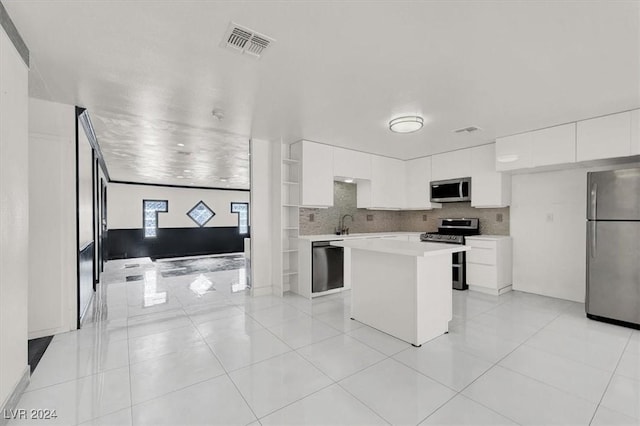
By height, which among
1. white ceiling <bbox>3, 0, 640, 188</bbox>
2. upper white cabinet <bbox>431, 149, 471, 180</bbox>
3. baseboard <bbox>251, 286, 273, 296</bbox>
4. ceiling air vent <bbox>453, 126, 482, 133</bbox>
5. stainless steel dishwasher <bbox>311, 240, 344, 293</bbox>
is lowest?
baseboard <bbox>251, 286, 273, 296</bbox>

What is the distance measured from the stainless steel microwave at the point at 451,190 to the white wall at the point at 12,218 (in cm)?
546

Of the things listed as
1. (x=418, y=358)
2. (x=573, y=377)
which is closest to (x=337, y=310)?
(x=418, y=358)

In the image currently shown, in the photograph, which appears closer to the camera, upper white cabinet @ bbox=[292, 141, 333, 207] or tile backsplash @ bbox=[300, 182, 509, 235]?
upper white cabinet @ bbox=[292, 141, 333, 207]

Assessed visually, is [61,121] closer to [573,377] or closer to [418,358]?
[418,358]

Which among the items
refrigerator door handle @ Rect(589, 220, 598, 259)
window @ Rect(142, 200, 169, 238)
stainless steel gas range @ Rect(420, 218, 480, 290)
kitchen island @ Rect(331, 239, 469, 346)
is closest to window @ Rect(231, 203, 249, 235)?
window @ Rect(142, 200, 169, 238)

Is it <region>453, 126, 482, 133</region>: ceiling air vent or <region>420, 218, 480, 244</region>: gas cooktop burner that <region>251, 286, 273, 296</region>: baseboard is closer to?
<region>420, 218, 480, 244</region>: gas cooktop burner

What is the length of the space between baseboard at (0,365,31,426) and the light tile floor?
54mm

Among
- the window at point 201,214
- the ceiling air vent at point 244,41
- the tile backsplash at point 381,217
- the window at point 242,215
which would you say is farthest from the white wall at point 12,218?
the window at point 242,215

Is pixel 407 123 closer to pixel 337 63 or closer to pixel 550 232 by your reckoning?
pixel 337 63

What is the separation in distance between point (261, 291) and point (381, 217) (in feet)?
10.1

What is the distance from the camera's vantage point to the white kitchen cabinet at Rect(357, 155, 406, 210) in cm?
545

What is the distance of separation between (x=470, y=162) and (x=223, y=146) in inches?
168

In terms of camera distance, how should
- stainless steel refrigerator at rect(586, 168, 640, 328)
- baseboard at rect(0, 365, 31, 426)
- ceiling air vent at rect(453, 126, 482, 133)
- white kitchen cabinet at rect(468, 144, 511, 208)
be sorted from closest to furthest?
baseboard at rect(0, 365, 31, 426), stainless steel refrigerator at rect(586, 168, 640, 328), ceiling air vent at rect(453, 126, 482, 133), white kitchen cabinet at rect(468, 144, 511, 208)

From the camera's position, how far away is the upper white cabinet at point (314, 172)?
4.50 m
